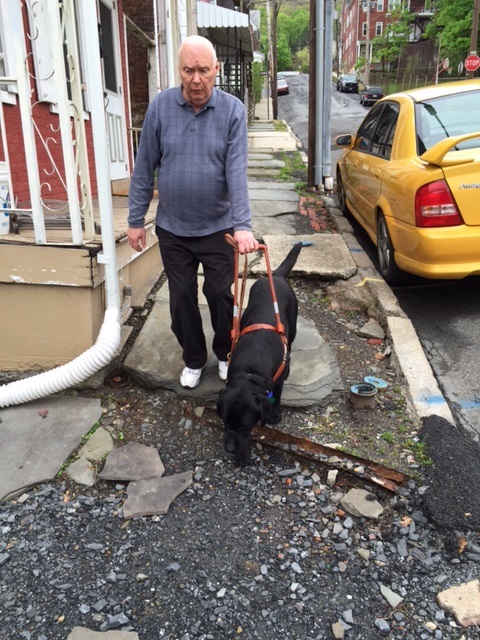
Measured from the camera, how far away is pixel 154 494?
248 centimetres

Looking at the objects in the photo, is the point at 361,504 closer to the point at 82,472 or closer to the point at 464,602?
the point at 464,602

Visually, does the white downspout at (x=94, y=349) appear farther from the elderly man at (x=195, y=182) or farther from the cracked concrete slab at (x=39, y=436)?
the elderly man at (x=195, y=182)

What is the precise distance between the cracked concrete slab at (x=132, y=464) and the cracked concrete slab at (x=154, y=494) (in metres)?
0.06

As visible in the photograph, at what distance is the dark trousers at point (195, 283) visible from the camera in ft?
9.68

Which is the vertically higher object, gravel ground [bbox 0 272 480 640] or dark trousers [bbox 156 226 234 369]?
dark trousers [bbox 156 226 234 369]

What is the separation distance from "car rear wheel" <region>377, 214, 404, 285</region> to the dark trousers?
2.03 m

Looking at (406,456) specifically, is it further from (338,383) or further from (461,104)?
(461,104)

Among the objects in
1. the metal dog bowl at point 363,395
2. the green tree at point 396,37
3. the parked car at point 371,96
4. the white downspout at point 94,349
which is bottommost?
the metal dog bowl at point 363,395

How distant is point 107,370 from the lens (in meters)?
3.38

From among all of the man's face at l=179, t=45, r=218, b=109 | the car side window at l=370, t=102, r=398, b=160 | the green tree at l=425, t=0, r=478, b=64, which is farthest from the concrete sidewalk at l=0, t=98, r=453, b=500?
the green tree at l=425, t=0, r=478, b=64

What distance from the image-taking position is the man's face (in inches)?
99.0

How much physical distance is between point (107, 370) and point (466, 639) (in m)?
2.39

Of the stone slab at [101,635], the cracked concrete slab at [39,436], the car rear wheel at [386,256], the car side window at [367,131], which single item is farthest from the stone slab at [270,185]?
the stone slab at [101,635]

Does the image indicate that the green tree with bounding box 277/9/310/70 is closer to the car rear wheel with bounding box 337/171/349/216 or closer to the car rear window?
the car rear wheel with bounding box 337/171/349/216
